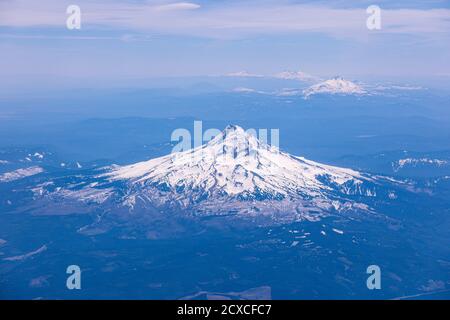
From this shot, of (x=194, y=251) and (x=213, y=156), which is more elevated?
(x=213, y=156)

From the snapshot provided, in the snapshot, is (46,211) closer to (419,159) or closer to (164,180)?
(164,180)

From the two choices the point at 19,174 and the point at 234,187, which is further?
the point at 19,174

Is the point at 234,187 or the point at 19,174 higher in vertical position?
the point at 234,187

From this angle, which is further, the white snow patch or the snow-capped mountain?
the white snow patch

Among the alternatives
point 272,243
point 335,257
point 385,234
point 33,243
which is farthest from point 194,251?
point 385,234

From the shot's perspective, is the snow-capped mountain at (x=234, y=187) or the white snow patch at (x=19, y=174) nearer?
the snow-capped mountain at (x=234, y=187)
